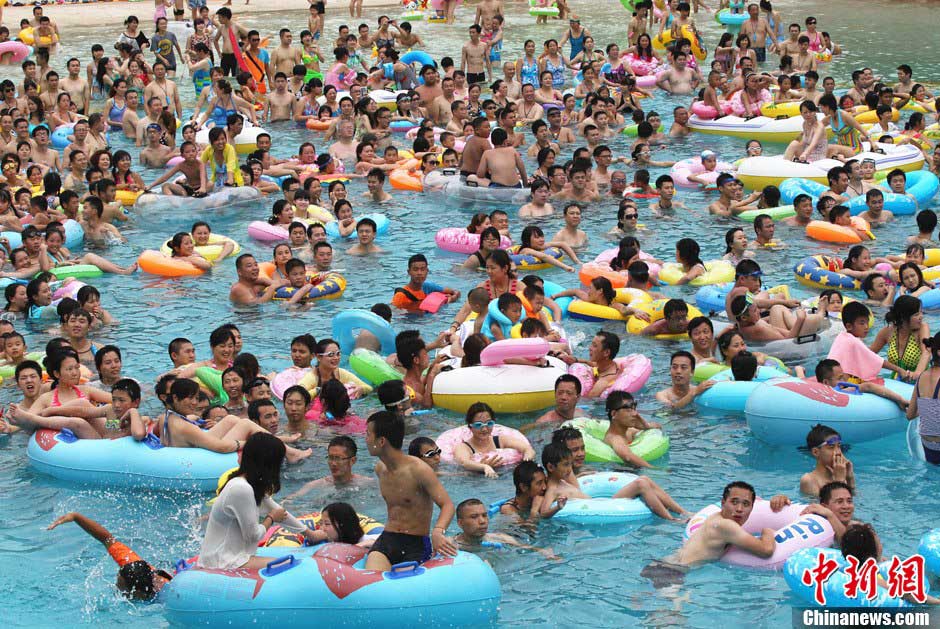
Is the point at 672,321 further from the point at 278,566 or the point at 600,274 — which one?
the point at 278,566

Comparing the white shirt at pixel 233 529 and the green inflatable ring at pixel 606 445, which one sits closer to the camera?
the white shirt at pixel 233 529

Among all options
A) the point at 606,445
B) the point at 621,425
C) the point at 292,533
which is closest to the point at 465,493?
the point at 606,445

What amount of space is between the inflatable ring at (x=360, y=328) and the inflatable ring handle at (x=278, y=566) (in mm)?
4149

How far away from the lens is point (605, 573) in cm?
782

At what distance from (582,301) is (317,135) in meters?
9.31

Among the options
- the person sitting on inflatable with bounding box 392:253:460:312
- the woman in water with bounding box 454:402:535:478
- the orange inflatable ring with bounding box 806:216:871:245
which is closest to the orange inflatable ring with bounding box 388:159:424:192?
the person sitting on inflatable with bounding box 392:253:460:312

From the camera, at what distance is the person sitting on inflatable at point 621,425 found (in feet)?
→ 29.9

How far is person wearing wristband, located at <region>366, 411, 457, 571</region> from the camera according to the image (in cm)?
686

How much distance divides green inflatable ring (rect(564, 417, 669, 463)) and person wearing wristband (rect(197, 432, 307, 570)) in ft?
8.99

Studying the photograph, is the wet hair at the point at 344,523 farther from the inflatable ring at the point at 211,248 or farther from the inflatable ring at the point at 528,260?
the inflatable ring at the point at 211,248

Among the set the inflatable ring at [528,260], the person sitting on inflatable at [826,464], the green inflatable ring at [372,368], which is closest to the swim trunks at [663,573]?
the person sitting on inflatable at [826,464]

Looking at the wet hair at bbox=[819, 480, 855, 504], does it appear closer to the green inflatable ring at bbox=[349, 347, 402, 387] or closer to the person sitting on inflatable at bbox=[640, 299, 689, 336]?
the person sitting on inflatable at bbox=[640, 299, 689, 336]

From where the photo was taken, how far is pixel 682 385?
33.2ft

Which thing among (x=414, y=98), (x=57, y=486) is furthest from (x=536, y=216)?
(x=57, y=486)
